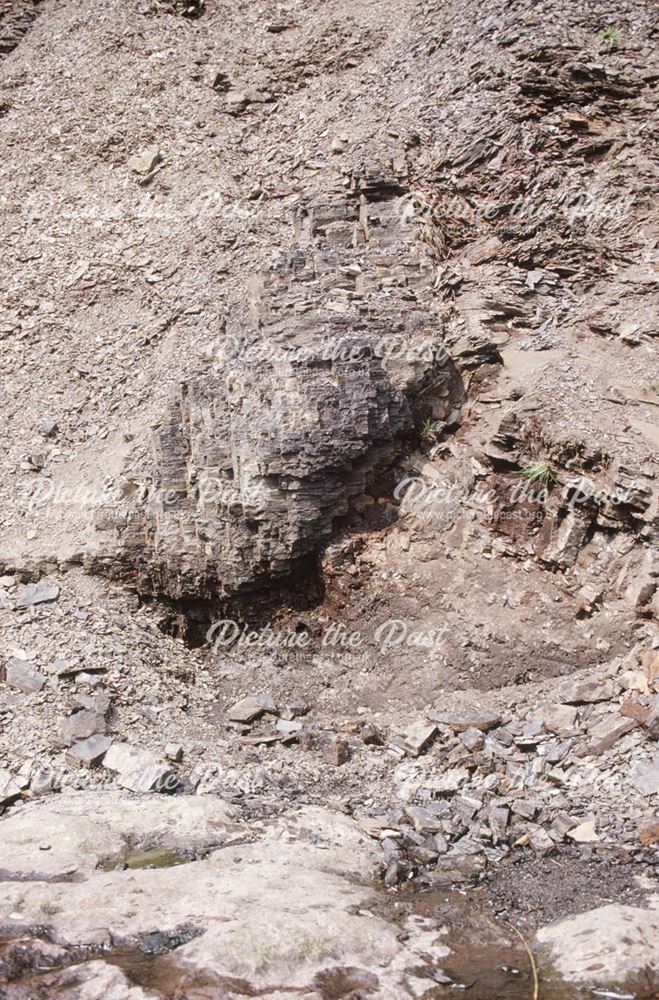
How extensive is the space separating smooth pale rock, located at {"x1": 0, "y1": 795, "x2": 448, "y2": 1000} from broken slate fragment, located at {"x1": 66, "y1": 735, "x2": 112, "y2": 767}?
39.4 inches

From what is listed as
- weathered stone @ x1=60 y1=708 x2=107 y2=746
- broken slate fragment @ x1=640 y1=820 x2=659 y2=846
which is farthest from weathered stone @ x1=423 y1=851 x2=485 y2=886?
weathered stone @ x1=60 y1=708 x2=107 y2=746

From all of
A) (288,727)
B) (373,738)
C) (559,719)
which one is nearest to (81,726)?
(288,727)

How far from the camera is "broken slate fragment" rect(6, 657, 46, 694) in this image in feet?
22.8

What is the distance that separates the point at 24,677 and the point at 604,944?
5.02 metres

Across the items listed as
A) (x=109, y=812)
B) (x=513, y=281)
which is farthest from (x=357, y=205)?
(x=109, y=812)

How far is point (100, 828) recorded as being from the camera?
5.33 m

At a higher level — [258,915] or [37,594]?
[258,915]

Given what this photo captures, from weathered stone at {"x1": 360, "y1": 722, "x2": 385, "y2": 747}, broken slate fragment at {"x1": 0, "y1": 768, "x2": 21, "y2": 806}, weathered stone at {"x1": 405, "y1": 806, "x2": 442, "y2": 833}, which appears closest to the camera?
weathered stone at {"x1": 405, "y1": 806, "x2": 442, "y2": 833}

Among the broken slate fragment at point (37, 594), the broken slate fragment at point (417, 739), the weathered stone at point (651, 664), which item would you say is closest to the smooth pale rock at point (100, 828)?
the broken slate fragment at point (417, 739)

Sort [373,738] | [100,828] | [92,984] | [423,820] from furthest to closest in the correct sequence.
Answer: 1. [373,738]
2. [423,820]
3. [100,828]
4. [92,984]

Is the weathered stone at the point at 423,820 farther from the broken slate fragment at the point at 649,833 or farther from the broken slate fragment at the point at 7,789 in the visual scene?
the broken slate fragment at the point at 7,789

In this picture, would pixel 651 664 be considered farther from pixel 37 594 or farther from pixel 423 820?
pixel 37 594

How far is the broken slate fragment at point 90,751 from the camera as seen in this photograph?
6.25 meters

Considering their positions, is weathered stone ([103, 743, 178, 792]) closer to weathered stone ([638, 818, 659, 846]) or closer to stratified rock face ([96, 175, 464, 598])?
stratified rock face ([96, 175, 464, 598])
